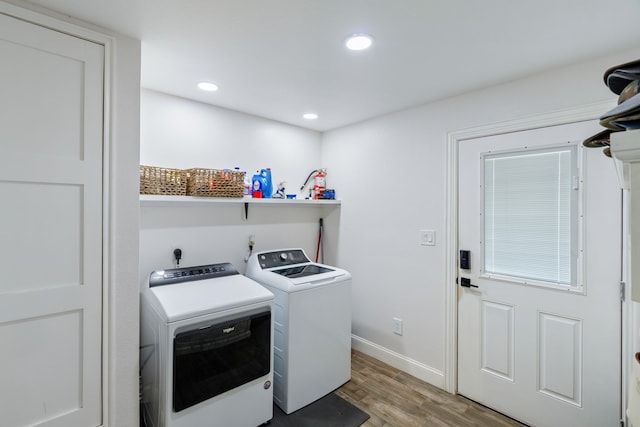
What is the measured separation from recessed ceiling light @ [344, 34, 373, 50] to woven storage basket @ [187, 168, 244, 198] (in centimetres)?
126

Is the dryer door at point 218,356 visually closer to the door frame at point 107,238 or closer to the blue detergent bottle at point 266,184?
the door frame at point 107,238

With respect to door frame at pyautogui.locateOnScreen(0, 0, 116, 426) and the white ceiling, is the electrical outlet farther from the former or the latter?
door frame at pyautogui.locateOnScreen(0, 0, 116, 426)

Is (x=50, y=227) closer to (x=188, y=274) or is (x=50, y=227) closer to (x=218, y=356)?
(x=188, y=274)

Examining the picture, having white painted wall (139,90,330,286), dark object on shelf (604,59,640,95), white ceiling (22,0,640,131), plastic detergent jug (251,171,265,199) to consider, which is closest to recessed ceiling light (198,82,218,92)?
white ceiling (22,0,640,131)

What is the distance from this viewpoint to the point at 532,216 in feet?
6.46

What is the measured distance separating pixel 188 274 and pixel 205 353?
67cm

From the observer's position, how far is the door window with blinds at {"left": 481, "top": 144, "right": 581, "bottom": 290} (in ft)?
6.02

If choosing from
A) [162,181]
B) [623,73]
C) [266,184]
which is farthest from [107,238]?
[623,73]

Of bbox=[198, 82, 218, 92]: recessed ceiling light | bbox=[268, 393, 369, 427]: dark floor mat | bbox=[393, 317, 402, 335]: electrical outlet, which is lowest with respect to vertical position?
bbox=[268, 393, 369, 427]: dark floor mat

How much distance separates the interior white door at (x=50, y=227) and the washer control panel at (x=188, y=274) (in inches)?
20.1

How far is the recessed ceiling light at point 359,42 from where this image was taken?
1548 millimetres

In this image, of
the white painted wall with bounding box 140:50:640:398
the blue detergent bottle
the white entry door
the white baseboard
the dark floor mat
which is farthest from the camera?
the blue detergent bottle

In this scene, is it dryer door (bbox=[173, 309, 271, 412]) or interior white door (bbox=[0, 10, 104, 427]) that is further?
dryer door (bbox=[173, 309, 271, 412])

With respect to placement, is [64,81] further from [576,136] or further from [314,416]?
[576,136]
